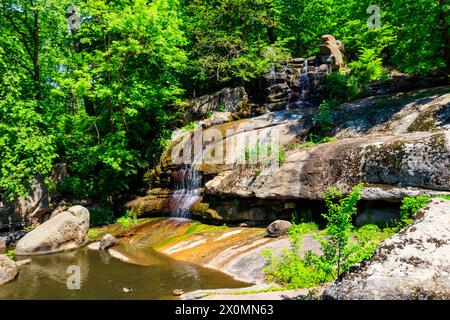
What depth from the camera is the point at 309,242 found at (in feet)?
31.2

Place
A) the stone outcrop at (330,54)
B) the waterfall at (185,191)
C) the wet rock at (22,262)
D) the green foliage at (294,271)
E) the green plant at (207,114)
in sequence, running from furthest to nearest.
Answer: the green plant at (207,114)
the stone outcrop at (330,54)
the waterfall at (185,191)
the wet rock at (22,262)
the green foliage at (294,271)

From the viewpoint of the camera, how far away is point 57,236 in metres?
13.3

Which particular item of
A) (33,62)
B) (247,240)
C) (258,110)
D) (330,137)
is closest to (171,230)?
(247,240)

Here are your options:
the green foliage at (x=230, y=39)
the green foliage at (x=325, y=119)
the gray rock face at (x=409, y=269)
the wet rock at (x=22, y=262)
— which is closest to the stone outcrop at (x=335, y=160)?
the green foliage at (x=325, y=119)

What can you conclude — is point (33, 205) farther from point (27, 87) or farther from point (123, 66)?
point (123, 66)

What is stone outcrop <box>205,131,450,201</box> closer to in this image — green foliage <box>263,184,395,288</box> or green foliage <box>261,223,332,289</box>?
green foliage <box>263,184,395,288</box>

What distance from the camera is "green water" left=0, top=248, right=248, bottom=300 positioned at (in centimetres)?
826

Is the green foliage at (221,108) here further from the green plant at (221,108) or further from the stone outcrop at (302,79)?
the stone outcrop at (302,79)

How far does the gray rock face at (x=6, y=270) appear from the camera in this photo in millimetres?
9561

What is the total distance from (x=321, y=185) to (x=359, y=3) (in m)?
11.0

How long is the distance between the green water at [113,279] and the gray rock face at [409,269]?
358 centimetres

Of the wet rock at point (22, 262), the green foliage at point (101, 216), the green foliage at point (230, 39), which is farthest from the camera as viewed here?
the green foliage at point (230, 39)

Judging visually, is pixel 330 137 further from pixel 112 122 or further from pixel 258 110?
pixel 112 122

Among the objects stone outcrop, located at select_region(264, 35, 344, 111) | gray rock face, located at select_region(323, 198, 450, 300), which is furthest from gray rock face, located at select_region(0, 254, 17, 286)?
stone outcrop, located at select_region(264, 35, 344, 111)
